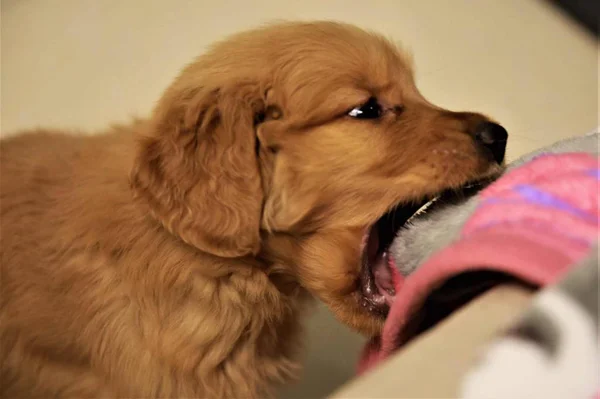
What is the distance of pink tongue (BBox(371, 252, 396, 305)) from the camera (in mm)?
1009

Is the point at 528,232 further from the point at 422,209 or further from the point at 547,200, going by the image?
the point at 422,209

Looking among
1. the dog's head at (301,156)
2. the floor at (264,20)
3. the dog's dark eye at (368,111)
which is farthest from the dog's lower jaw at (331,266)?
the floor at (264,20)

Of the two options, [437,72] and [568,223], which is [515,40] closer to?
[437,72]

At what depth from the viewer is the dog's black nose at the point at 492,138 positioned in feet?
3.07

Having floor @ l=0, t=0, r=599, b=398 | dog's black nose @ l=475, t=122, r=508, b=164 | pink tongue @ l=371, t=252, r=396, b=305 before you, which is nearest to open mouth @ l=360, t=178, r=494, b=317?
pink tongue @ l=371, t=252, r=396, b=305

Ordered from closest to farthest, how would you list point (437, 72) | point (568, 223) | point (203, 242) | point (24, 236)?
point (568, 223)
point (203, 242)
point (24, 236)
point (437, 72)

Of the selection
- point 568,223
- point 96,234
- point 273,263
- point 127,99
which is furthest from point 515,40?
point 568,223

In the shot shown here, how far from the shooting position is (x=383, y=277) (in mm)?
1022

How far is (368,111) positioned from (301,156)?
0.13m

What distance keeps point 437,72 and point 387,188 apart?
Result: 114cm

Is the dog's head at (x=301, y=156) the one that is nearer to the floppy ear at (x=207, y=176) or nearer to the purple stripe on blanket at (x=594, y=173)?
the floppy ear at (x=207, y=176)

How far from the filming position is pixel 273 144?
953 millimetres

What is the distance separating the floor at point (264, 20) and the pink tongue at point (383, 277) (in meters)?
1.00

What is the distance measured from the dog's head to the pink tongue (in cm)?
1
